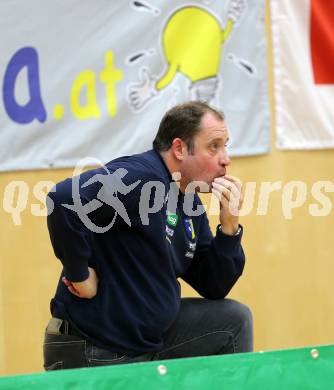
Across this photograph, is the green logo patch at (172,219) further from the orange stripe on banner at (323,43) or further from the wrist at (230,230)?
the orange stripe on banner at (323,43)

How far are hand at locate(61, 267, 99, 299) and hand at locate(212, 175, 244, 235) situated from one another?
0.46 meters

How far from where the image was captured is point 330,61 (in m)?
3.38

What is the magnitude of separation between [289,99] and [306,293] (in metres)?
0.91

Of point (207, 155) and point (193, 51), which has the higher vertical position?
point (193, 51)

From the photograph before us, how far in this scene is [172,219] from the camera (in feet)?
7.39

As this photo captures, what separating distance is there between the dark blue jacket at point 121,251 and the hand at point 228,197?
157 millimetres

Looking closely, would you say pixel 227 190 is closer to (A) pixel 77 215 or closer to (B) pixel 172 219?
(B) pixel 172 219

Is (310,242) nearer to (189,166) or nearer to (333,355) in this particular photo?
(189,166)

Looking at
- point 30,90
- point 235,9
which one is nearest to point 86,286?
point 30,90

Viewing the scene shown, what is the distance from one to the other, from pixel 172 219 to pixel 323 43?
154 centimetres

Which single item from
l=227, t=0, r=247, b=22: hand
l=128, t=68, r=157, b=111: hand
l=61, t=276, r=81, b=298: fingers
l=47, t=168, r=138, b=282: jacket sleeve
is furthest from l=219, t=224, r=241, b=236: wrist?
l=227, t=0, r=247, b=22: hand

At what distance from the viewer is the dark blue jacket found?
1.99 m

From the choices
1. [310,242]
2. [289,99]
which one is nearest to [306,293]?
[310,242]

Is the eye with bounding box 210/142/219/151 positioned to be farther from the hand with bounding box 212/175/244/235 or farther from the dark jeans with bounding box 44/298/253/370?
the dark jeans with bounding box 44/298/253/370
